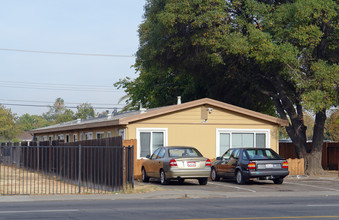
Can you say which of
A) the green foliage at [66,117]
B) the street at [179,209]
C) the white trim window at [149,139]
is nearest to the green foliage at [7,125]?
the green foliage at [66,117]

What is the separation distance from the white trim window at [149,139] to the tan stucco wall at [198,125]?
20 cm

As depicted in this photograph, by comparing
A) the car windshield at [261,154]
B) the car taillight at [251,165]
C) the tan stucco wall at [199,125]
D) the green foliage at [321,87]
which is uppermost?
the green foliage at [321,87]

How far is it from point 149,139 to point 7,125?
63.0m

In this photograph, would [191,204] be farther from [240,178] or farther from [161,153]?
[240,178]

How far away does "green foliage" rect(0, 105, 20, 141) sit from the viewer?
85750 millimetres

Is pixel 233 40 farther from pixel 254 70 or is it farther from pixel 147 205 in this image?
pixel 147 205

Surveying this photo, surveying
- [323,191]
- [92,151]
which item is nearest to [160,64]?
[92,151]

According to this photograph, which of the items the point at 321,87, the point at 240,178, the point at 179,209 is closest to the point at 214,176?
the point at 240,178

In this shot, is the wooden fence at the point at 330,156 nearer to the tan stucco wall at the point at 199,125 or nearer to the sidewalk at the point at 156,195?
the tan stucco wall at the point at 199,125

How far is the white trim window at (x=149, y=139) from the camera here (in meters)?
27.5

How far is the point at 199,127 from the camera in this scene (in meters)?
28.6

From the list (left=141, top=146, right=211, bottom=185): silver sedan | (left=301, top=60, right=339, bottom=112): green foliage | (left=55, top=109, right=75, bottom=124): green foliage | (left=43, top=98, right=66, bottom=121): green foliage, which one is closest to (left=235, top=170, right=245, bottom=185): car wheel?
(left=141, top=146, right=211, bottom=185): silver sedan

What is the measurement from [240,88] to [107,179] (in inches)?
656

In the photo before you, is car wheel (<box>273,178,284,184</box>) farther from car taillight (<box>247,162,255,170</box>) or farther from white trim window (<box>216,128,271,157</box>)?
white trim window (<box>216,128,271,157</box>)
